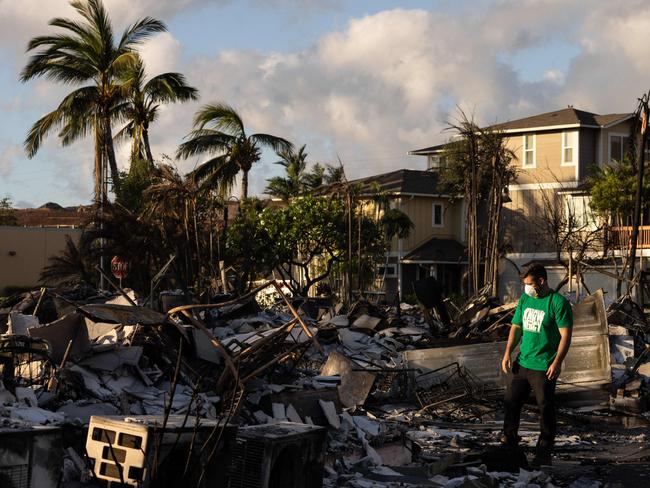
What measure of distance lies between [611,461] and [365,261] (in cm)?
2824

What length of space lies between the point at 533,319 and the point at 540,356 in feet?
1.11

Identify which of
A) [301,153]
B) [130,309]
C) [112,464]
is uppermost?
[301,153]

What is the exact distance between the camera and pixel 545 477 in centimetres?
795

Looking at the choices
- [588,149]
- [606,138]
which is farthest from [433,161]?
[606,138]

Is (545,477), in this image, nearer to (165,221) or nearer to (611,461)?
(611,461)

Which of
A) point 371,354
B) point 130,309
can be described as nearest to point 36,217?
point 371,354

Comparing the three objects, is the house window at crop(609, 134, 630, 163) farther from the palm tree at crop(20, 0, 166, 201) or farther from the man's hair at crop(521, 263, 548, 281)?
the man's hair at crop(521, 263, 548, 281)

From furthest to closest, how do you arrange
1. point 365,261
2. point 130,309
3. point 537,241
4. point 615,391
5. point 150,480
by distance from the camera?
point 537,241
point 365,261
point 615,391
point 130,309
point 150,480

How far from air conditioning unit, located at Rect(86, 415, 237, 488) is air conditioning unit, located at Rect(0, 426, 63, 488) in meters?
0.38

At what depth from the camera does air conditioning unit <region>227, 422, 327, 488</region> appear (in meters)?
6.06

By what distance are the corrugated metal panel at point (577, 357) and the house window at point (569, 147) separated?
32.4 meters

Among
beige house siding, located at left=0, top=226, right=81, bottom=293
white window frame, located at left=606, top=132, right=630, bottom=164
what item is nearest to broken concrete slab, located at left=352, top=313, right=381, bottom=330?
white window frame, located at left=606, top=132, right=630, bottom=164

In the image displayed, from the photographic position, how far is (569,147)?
44.7 metres

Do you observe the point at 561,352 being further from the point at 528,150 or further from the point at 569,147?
the point at 528,150
